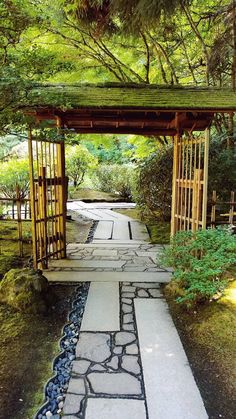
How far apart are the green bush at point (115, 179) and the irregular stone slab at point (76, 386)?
38.4 feet

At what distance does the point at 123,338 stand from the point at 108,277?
1615 mm

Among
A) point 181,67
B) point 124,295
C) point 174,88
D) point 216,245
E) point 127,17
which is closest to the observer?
point 216,245

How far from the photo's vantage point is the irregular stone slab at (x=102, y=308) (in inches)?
128

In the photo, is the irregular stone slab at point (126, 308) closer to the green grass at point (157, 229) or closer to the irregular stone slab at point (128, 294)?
the irregular stone slab at point (128, 294)

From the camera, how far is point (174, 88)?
4.99m

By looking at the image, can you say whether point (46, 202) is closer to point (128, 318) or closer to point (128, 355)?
point (128, 318)

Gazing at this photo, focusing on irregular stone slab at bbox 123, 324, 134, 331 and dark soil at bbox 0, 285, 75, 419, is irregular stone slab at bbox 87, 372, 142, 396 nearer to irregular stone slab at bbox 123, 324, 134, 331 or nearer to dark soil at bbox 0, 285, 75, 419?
dark soil at bbox 0, 285, 75, 419

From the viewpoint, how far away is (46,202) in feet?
15.6

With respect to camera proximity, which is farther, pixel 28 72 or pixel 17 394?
pixel 28 72

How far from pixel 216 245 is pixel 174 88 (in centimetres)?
273

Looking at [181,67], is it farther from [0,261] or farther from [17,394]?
[17,394]

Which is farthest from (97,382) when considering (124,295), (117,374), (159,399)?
(124,295)

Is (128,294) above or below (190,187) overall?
below

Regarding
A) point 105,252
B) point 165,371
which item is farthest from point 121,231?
point 165,371
